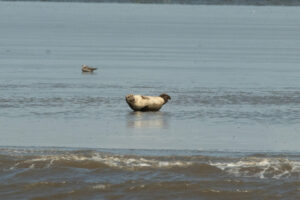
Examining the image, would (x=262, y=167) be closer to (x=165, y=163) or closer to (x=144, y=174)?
(x=165, y=163)

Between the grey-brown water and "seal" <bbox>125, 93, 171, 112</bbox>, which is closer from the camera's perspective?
the grey-brown water

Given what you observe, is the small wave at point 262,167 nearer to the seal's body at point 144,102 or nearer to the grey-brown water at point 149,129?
the grey-brown water at point 149,129

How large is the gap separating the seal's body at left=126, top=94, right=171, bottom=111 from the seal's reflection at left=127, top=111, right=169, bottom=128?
17cm

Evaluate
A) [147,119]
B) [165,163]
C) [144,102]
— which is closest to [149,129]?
[147,119]

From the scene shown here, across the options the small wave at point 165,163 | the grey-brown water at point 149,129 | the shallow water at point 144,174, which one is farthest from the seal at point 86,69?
the small wave at point 165,163

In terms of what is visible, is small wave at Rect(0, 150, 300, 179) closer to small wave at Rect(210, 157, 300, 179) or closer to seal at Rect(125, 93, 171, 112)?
small wave at Rect(210, 157, 300, 179)

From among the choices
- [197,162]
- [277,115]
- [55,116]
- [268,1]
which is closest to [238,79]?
[277,115]

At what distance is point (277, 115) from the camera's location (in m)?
18.7

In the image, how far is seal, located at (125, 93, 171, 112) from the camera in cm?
1925

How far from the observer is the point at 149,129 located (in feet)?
55.8

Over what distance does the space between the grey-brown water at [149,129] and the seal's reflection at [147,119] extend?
0.09ft

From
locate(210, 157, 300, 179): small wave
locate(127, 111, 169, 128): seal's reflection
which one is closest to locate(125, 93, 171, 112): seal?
locate(127, 111, 169, 128): seal's reflection

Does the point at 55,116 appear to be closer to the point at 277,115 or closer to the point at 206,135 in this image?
the point at 206,135

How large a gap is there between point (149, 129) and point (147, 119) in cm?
137
